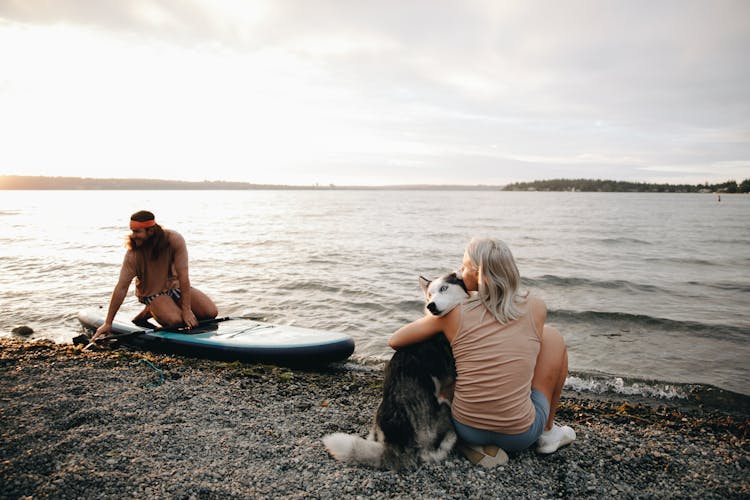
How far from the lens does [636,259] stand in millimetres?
18359

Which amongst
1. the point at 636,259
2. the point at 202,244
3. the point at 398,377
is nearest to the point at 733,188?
the point at 636,259

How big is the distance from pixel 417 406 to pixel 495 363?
68 centimetres

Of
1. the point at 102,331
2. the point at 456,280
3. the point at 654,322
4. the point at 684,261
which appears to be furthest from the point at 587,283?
the point at 102,331

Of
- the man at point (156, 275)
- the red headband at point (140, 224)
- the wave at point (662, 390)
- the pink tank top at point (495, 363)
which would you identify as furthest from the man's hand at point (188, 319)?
A: the wave at point (662, 390)

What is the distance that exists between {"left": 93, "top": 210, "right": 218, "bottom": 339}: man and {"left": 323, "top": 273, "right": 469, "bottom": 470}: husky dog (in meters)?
4.22

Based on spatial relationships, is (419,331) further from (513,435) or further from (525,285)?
(525,285)

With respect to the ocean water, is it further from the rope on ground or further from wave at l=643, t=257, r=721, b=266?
the rope on ground

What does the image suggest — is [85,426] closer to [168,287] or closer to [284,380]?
[284,380]

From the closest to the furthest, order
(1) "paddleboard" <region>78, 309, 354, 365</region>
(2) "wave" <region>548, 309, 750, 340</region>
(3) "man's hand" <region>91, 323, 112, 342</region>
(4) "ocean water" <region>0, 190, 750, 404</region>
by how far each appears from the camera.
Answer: (1) "paddleboard" <region>78, 309, 354, 365</region>
(3) "man's hand" <region>91, 323, 112, 342</region>
(4) "ocean water" <region>0, 190, 750, 404</region>
(2) "wave" <region>548, 309, 750, 340</region>

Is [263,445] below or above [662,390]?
above

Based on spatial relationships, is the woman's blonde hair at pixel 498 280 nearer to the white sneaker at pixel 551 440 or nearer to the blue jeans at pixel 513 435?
the blue jeans at pixel 513 435

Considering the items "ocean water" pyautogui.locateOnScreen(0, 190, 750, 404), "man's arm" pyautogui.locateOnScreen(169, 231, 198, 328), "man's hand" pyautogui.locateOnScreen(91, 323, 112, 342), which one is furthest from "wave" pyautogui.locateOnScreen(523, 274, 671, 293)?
"man's hand" pyautogui.locateOnScreen(91, 323, 112, 342)

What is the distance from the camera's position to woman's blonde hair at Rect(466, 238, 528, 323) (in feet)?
10.1

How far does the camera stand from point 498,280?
3.08 meters
